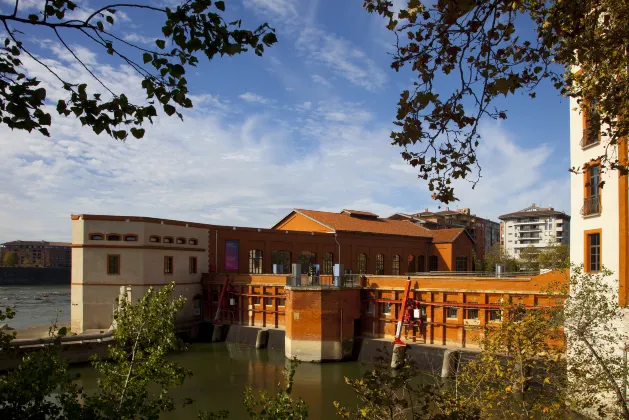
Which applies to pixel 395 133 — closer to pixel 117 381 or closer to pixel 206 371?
pixel 117 381

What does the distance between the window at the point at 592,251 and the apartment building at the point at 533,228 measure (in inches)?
3425

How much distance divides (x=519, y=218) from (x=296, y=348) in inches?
3418

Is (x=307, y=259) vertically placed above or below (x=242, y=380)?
above

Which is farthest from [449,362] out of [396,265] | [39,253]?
[39,253]

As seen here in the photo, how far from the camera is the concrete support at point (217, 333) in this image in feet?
104

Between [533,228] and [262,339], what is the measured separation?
84539 mm

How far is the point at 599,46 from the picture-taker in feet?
21.0

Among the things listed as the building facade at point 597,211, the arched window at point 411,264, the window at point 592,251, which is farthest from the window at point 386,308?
the arched window at point 411,264

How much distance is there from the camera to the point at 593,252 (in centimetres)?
1491

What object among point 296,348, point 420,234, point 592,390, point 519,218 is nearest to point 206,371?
point 296,348

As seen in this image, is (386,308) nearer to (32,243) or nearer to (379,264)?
(379,264)

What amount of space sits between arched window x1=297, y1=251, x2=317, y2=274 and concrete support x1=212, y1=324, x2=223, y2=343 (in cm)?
908

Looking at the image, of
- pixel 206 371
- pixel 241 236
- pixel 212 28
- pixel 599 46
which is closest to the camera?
pixel 212 28

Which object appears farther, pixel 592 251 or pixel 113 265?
pixel 113 265
